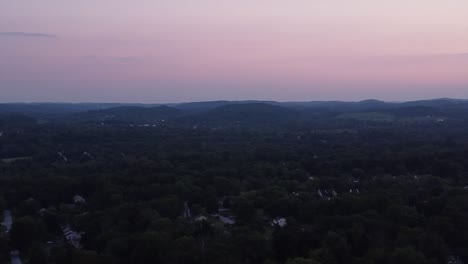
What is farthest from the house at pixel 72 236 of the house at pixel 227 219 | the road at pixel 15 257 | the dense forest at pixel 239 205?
the house at pixel 227 219

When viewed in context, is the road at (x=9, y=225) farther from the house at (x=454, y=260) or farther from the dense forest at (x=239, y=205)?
the house at (x=454, y=260)

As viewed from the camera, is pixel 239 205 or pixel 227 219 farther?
pixel 239 205

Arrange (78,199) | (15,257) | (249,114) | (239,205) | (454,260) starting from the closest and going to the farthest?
(454,260) < (15,257) < (239,205) < (78,199) < (249,114)

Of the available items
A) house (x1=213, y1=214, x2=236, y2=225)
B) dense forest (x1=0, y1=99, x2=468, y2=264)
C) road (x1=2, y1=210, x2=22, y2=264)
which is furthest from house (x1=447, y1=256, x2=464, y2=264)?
road (x1=2, y1=210, x2=22, y2=264)

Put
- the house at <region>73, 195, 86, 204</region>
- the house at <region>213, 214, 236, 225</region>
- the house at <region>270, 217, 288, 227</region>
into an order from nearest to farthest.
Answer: the house at <region>270, 217, 288, 227</region>
the house at <region>213, 214, 236, 225</region>
the house at <region>73, 195, 86, 204</region>

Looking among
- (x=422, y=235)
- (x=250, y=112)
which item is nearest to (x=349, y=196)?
(x=422, y=235)

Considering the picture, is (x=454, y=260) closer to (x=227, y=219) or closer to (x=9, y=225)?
(x=227, y=219)

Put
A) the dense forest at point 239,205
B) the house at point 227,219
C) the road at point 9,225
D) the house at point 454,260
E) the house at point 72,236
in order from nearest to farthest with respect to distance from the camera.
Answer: the house at point 454,260 → the dense forest at point 239,205 → the road at point 9,225 → the house at point 72,236 → the house at point 227,219

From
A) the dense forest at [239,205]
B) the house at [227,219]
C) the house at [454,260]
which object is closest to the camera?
the house at [454,260]

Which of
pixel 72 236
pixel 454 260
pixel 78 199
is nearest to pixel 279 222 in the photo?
pixel 454 260

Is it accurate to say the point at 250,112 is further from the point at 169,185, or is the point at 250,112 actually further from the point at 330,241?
the point at 330,241

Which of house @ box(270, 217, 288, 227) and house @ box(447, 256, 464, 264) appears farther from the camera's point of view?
house @ box(270, 217, 288, 227)

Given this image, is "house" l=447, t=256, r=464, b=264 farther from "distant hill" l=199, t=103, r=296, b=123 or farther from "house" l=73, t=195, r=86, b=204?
"distant hill" l=199, t=103, r=296, b=123
